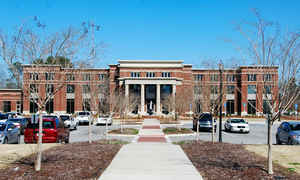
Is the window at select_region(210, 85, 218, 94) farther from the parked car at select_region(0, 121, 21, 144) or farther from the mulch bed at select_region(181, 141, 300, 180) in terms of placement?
the parked car at select_region(0, 121, 21, 144)

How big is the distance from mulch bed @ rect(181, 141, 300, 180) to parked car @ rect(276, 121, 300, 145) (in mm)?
5216

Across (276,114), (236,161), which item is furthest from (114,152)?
(276,114)

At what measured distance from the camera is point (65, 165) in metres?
9.88

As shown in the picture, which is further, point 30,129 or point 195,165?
point 30,129

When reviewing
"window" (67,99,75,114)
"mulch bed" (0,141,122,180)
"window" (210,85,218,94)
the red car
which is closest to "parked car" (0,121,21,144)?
the red car

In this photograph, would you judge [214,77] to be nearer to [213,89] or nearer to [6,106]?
[213,89]

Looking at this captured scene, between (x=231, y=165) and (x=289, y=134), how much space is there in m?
8.84

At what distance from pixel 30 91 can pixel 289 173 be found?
7.98m

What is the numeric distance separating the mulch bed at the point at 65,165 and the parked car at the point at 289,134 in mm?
10022

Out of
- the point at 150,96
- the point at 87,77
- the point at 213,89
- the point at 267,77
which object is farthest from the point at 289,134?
the point at 150,96

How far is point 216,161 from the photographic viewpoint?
36.2ft

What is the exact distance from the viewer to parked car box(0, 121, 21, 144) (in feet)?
55.9

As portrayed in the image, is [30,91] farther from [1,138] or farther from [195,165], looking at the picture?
[1,138]

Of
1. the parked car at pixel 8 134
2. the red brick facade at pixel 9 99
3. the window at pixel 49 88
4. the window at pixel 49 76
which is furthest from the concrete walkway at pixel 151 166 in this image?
the red brick facade at pixel 9 99
